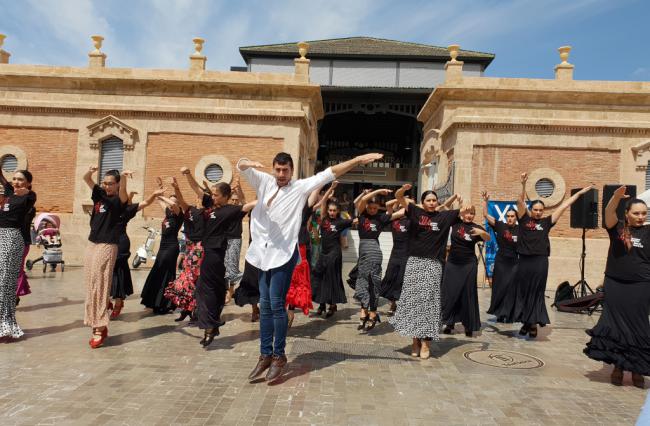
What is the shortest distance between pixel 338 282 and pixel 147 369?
380 cm

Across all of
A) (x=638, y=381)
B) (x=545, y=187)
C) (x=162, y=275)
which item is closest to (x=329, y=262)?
(x=162, y=275)

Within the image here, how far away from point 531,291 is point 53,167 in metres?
14.5

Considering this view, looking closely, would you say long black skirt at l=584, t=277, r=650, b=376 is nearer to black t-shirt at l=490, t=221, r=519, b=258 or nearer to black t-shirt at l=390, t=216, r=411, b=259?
black t-shirt at l=490, t=221, r=519, b=258

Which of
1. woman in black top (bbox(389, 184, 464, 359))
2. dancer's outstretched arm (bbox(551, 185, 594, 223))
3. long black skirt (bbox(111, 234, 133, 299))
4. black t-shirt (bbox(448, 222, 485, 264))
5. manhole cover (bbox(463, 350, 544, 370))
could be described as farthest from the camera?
long black skirt (bbox(111, 234, 133, 299))

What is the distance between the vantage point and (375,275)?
743 centimetres

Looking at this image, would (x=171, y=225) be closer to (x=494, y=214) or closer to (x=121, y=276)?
(x=121, y=276)

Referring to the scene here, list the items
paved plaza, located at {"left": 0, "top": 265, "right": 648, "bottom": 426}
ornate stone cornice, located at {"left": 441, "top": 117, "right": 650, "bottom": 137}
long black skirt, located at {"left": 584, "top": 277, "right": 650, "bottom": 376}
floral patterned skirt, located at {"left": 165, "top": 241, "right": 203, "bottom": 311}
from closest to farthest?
paved plaza, located at {"left": 0, "top": 265, "right": 648, "bottom": 426} → long black skirt, located at {"left": 584, "top": 277, "right": 650, "bottom": 376} → floral patterned skirt, located at {"left": 165, "top": 241, "right": 203, "bottom": 311} → ornate stone cornice, located at {"left": 441, "top": 117, "right": 650, "bottom": 137}

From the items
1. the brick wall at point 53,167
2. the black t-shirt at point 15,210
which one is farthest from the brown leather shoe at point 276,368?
the brick wall at point 53,167

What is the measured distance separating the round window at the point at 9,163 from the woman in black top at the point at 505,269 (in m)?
14.6

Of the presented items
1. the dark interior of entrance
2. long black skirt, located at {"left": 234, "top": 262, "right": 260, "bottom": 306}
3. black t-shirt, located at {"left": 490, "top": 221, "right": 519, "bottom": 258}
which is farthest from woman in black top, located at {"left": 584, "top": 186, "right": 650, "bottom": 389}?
the dark interior of entrance

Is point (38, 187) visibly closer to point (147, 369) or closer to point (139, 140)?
point (139, 140)

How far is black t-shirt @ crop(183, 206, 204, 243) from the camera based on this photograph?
696 centimetres

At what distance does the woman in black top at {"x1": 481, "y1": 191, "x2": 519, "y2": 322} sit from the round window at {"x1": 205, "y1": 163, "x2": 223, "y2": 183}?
9461mm

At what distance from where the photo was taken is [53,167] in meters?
15.0
